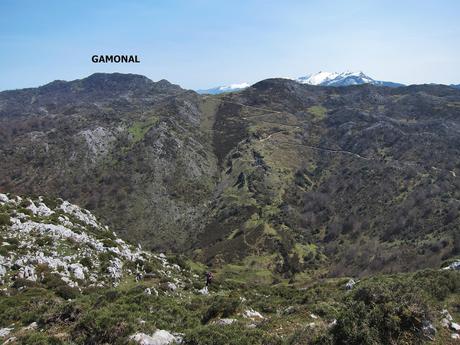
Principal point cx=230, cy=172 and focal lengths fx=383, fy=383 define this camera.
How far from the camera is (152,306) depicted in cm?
2248

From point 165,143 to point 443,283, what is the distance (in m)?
184

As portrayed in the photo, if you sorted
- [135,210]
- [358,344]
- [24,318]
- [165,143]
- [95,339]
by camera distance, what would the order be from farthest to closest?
[165,143]
[135,210]
[24,318]
[95,339]
[358,344]

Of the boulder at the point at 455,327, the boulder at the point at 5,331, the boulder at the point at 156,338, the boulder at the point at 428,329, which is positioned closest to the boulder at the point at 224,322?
the boulder at the point at 156,338

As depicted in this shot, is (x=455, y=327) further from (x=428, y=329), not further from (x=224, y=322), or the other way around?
(x=224, y=322)

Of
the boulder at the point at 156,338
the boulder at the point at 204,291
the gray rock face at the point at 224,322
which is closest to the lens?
the boulder at the point at 156,338

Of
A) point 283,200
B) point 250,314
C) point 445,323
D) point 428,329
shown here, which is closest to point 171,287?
point 250,314

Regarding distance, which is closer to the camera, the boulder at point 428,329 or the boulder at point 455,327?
the boulder at point 428,329

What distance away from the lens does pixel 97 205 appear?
173 meters

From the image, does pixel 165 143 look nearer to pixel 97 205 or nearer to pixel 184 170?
pixel 184 170

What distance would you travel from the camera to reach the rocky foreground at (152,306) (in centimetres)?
1458

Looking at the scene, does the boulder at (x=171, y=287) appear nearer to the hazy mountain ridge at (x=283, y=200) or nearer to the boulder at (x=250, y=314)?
the boulder at (x=250, y=314)

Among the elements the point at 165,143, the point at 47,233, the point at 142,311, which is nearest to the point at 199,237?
the point at 165,143

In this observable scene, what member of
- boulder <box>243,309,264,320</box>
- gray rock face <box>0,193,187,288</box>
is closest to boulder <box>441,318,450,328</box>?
boulder <box>243,309,264,320</box>

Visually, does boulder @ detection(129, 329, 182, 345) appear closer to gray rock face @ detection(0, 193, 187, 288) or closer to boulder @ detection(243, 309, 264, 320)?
boulder @ detection(243, 309, 264, 320)
